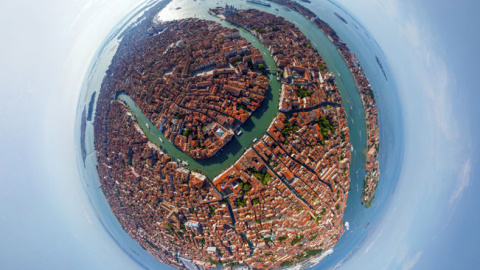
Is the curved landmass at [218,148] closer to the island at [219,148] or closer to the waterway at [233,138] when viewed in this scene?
the island at [219,148]

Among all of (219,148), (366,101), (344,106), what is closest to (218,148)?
(219,148)

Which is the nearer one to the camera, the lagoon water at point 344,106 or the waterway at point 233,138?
the waterway at point 233,138

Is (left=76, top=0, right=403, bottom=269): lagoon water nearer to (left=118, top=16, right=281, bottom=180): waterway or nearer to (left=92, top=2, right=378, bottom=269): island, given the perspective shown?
(left=118, top=16, right=281, bottom=180): waterway

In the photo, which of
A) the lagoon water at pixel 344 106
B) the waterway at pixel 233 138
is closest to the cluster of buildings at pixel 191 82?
the waterway at pixel 233 138

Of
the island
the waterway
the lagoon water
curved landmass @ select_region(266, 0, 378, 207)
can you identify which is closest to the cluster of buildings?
the island

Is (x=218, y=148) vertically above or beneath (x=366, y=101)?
above

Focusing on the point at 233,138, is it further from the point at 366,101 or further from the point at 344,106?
the point at 366,101
